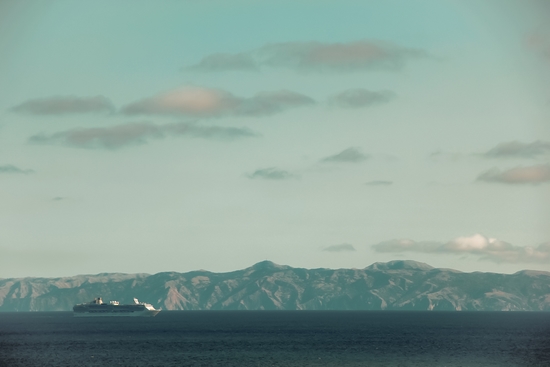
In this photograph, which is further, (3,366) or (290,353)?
(290,353)

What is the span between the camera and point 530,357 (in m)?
176

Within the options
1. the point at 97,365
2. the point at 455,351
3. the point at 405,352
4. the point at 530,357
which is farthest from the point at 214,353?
the point at 530,357

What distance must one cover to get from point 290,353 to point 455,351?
140 ft

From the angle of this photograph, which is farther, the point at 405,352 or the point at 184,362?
the point at 405,352

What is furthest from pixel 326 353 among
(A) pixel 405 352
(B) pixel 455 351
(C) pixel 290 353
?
(B) pixel 455 351

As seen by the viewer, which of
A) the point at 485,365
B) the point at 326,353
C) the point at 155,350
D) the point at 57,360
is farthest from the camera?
the point at 155,350

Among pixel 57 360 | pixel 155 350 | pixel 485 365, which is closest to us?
pixel 485 365

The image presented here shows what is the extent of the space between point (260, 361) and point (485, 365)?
4827 cm

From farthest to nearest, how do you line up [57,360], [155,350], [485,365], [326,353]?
[155,350] < [326,353] < [57,360] < [485,365]

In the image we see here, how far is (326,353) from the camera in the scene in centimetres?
18438

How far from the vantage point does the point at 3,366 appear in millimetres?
161750

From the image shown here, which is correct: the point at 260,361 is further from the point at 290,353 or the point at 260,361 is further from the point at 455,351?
the point at 455,351

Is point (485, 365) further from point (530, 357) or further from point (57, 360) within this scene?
point (57, 360)

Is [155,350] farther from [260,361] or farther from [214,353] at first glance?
[260,361]
